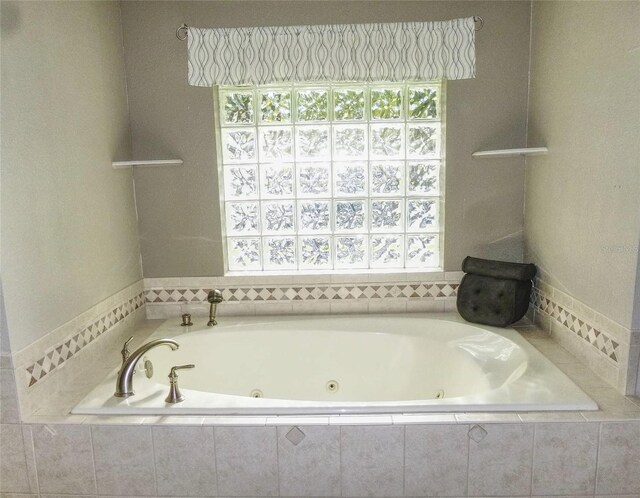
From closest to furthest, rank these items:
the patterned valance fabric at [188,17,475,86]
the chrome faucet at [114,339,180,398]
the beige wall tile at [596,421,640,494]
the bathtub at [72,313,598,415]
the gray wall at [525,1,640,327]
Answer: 1. the beige wall tile at [596,421,640,494]
2. the gray wall at [525,1,640,327]
3. the chrome faucet at [114,339,180,398]
4. the bathtub at [72,313,598,415]
5. the patterned valance fabric at [188,17,475,86]

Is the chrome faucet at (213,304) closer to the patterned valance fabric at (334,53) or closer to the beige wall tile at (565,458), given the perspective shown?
the patterned valance fabric at (334,53)

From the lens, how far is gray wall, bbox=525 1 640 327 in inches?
66.1

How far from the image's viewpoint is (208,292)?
273 cm

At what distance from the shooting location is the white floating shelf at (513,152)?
232cm

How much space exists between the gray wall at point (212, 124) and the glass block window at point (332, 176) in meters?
0.12

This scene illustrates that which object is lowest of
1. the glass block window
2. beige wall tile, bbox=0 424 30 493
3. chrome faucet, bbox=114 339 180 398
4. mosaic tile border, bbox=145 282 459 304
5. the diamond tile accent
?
beige wall tile, bbox=0 424 30 493

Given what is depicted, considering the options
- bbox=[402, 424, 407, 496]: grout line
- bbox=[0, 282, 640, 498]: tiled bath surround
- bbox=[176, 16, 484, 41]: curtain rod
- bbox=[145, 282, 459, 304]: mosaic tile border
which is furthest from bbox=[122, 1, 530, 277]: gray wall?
bbox=[402, 424, 407, 496]: grout line

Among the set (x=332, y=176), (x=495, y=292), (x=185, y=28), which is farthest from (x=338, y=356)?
(x=185, y=28)

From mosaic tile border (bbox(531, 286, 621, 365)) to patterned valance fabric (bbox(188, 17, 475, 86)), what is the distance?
1249 mm

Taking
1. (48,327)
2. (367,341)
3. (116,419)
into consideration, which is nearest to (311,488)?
(116,419)

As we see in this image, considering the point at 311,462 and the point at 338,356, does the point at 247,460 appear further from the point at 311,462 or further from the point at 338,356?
the point at 338,356

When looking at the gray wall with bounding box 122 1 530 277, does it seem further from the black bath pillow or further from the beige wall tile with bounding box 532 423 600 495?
the beige wall tile with bounding box 532 423 600 495

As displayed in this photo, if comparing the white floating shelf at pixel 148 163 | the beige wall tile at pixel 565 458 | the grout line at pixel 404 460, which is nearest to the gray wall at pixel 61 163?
the white floating shelf at pixel 148 163

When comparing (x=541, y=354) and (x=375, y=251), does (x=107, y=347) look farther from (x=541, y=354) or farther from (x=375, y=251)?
(x=541, y=354)
